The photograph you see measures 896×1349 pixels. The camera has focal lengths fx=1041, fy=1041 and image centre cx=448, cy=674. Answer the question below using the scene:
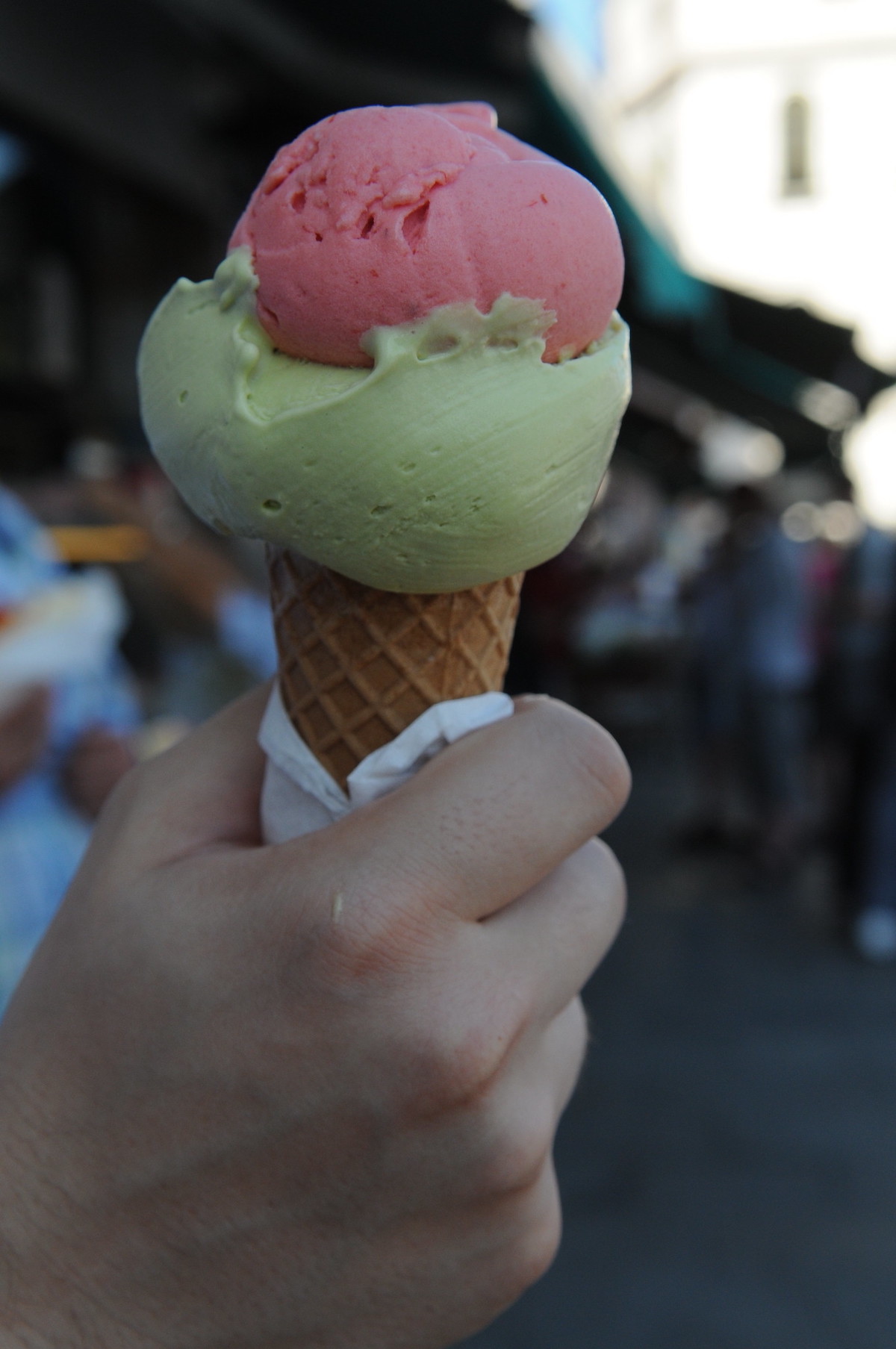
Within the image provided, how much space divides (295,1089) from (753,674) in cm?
515

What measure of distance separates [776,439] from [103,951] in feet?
42.8

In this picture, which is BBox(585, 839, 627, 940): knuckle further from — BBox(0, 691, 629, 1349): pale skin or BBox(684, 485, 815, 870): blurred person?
BBox(684, 485, 815, 870): blurred person

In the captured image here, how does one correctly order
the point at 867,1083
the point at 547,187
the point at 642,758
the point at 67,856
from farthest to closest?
the point at 642,758
the point at 867,1083
the point at 67,856
the point at 547,187

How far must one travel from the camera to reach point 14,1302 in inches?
31.7

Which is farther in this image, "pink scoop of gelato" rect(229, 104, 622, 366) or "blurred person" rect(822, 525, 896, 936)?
"blurred person" rect(822, 525, 896, 936)

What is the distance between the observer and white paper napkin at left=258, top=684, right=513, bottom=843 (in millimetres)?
1048

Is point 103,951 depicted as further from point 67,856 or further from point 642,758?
point 642,758

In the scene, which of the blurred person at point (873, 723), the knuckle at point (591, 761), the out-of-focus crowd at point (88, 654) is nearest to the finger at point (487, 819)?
the knuckle at point (591, 761)

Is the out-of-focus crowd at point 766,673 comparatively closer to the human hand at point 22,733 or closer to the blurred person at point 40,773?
the blurred person at point 40,773

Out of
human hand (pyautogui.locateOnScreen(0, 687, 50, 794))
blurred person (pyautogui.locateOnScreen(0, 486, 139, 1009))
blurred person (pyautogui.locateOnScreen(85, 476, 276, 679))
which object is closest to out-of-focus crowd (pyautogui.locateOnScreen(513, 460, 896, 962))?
blurred person (pyautogui.locateOnScreen(85, 476, 276, 679))

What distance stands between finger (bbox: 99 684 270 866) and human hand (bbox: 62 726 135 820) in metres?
1.21

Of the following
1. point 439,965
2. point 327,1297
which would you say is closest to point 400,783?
point 439,965

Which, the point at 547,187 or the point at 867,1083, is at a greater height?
the point at 547,187

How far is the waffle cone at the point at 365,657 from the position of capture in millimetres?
1095
